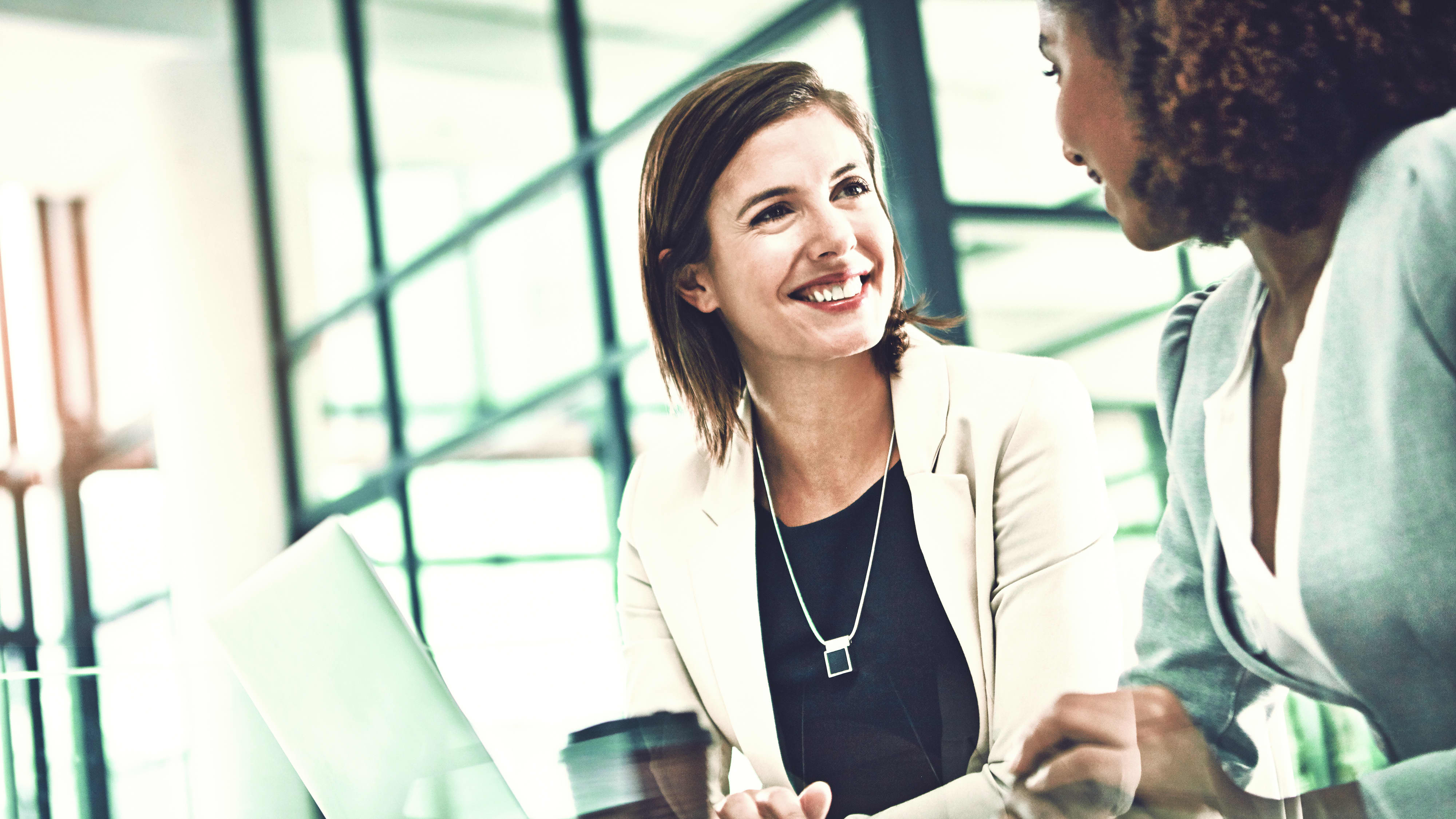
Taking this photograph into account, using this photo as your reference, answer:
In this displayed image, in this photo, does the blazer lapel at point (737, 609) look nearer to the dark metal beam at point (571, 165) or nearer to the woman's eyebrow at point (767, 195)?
the woman's eyebrow at point (767, 195)

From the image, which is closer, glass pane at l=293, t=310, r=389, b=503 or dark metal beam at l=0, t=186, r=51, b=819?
glass pane at l=293, t=310, r=389, b=503

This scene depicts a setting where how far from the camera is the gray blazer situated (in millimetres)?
840

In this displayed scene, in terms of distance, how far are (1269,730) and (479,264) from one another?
3387 mm

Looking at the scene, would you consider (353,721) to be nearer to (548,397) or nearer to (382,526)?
(548,397)

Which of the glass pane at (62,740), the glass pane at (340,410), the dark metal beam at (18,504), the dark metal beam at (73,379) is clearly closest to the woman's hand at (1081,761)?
the glass pane at (62,740)

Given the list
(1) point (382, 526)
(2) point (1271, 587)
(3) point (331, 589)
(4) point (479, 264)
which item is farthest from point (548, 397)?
(2) point (1271, 587)

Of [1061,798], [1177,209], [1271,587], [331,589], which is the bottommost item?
[1061,798]

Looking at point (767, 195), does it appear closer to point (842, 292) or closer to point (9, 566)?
point (842, 292)

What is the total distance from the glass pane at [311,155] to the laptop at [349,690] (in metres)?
3.69

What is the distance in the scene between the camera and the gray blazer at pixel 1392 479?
0.84 m

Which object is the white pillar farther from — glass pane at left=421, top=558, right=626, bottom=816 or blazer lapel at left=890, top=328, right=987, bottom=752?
blazer lapel at left=890, top=328, right=987, bottom=752

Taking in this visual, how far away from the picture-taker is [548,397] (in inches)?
146

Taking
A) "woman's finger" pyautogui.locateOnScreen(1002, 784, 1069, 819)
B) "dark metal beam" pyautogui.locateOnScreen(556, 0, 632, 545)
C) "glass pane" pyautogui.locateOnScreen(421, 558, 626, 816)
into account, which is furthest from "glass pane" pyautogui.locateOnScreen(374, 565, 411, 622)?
"woman's finger" pyautogui.locateOnScreen(1002, 784, 1069, 819)

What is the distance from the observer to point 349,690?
3.13ft
